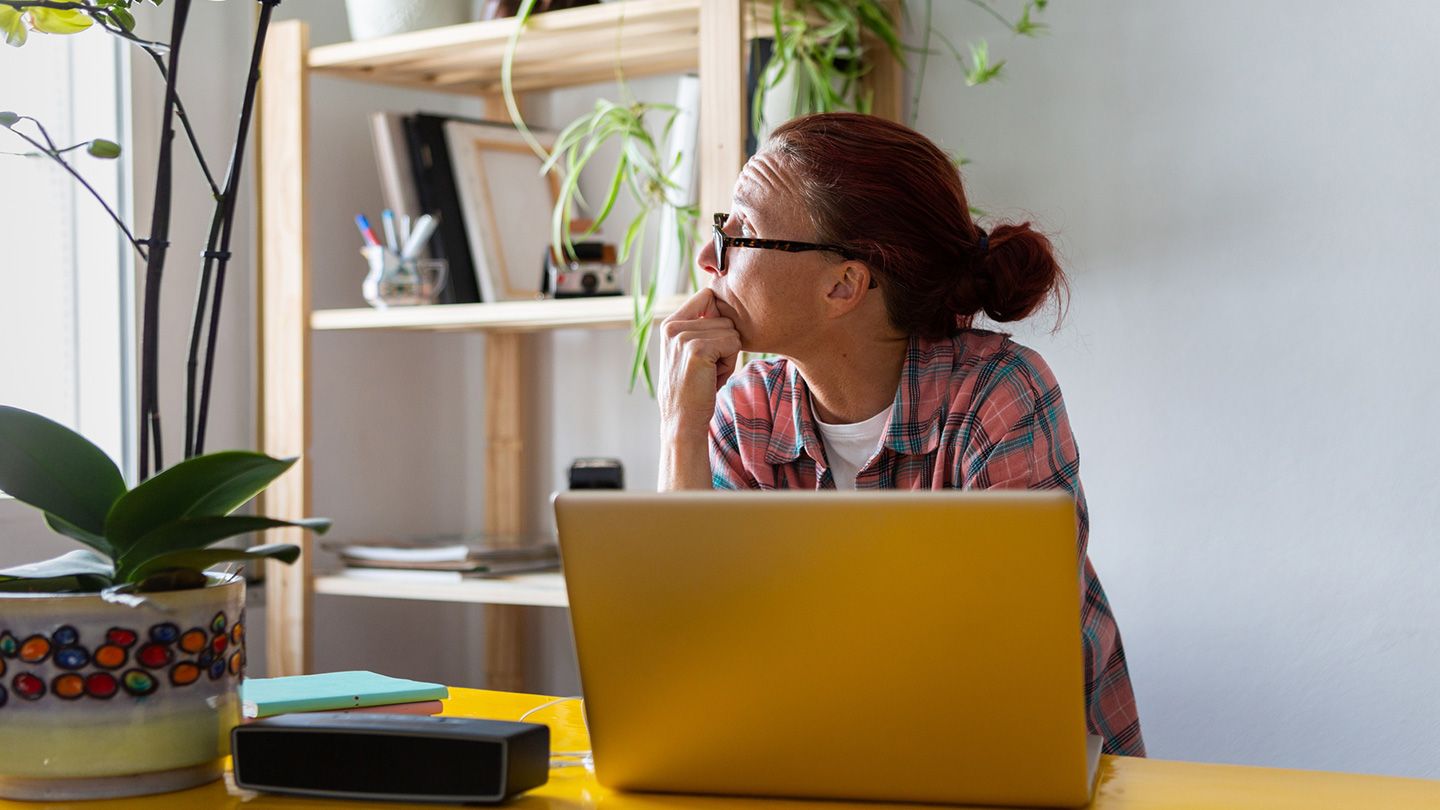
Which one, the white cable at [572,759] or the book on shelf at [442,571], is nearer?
the white cable at [572,759]

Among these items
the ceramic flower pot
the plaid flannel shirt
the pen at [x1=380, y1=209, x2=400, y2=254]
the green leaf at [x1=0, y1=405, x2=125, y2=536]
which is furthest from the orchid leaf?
the pen at [x1=380, y1=209, x2=400, y2=254]

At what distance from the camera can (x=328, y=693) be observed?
1061mm

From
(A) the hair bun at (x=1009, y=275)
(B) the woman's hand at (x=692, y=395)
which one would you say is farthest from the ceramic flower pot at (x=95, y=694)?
(A) the hair bun at (x=1009, y=275)

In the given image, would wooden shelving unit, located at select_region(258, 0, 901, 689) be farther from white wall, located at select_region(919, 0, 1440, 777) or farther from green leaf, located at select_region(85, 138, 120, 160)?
green leaf, located at select_region(85, 138, 120, 160)

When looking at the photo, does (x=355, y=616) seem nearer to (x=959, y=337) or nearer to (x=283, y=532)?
(x=283, y=532)

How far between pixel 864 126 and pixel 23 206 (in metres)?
1.36

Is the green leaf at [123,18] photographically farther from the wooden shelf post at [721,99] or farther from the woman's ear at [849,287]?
the wooden shelf post at [721,99]

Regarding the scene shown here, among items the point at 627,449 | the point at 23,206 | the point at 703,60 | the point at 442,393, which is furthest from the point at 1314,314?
the point at 23,206

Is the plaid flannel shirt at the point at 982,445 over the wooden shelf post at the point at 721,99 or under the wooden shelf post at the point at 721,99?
under

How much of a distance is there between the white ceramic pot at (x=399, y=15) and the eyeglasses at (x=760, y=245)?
3.05 feet

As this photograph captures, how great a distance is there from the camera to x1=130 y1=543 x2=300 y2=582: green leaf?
859 millimetres

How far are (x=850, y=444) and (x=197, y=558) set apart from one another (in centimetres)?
89

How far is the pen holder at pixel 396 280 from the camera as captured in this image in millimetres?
2307

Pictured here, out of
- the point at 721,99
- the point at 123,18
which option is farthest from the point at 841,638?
the point at 721,99
